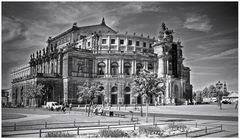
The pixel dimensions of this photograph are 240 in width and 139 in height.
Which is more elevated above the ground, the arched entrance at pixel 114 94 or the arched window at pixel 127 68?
the arched window at pixel 127 68

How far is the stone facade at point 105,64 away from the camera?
62.8m

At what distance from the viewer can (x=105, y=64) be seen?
69.9 meters

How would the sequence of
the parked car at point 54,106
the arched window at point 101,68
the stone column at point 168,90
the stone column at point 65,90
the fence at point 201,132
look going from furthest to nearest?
the arched window at point 101,68 < the stone column at point 168,90 < the stone column at point 65,90 < the parked car at point 54,106 < the fence at point 201,132

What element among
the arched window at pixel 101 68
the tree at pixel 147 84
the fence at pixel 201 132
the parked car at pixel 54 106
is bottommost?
the parked car at pixel 54 106

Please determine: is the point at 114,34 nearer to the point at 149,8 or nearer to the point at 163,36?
the point at 163,36

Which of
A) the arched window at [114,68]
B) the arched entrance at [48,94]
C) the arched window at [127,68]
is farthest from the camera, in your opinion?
the arched window at [127,68]

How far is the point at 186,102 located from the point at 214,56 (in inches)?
1726

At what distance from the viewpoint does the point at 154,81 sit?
2673 centimetres

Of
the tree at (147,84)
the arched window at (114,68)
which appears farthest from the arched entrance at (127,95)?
the tree at (147,84)

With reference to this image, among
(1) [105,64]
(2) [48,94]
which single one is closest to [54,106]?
(2) [48,94]

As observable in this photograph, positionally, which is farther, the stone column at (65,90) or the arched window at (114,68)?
the arched window at (114,68)

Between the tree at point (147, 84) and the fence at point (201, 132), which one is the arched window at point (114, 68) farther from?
the fence at point (201, 132)

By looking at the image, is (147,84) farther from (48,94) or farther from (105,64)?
(105,64)

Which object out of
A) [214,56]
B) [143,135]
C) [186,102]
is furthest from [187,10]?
[186,102]
